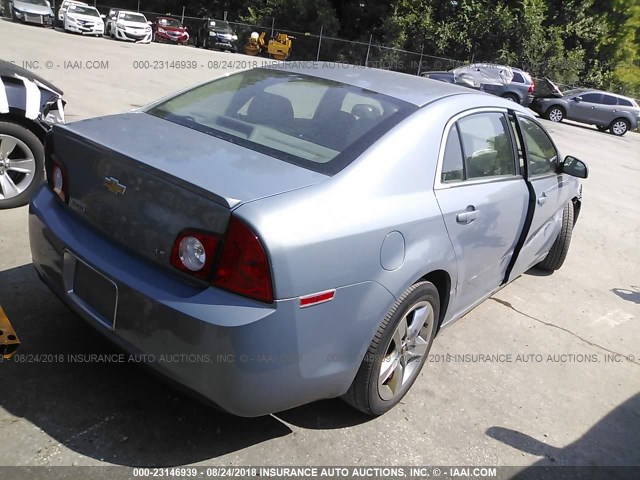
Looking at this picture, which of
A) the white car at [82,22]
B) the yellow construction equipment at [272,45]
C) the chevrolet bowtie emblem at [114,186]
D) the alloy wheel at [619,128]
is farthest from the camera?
the yellow construction equipment at [272,45]

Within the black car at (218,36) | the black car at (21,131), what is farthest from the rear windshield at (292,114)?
the black car at (218,36)

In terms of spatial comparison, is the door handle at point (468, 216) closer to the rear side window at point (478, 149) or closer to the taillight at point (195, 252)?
the rear side window at point (478, 149)

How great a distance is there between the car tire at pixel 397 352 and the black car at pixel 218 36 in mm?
33289

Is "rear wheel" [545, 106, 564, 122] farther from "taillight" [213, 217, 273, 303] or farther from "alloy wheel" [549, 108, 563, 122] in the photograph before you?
"taillight" [213, 217, 273, 303]

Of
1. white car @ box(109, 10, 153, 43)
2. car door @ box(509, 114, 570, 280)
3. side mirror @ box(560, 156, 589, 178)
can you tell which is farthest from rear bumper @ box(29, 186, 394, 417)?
white car @ box(109, 10, 153, 43)

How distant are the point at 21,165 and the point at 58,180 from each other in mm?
2086

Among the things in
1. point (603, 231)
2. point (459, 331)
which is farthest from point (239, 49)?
point (459, 331)

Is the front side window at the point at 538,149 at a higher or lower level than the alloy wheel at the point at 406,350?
higher

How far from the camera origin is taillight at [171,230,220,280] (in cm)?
226

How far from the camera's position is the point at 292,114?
3.18 metres

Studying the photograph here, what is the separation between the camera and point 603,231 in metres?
7.36

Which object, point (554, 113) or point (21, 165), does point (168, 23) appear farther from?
point (21, 165)

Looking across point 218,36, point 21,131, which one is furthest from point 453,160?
point 218,36

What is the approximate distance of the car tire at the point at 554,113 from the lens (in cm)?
2278
